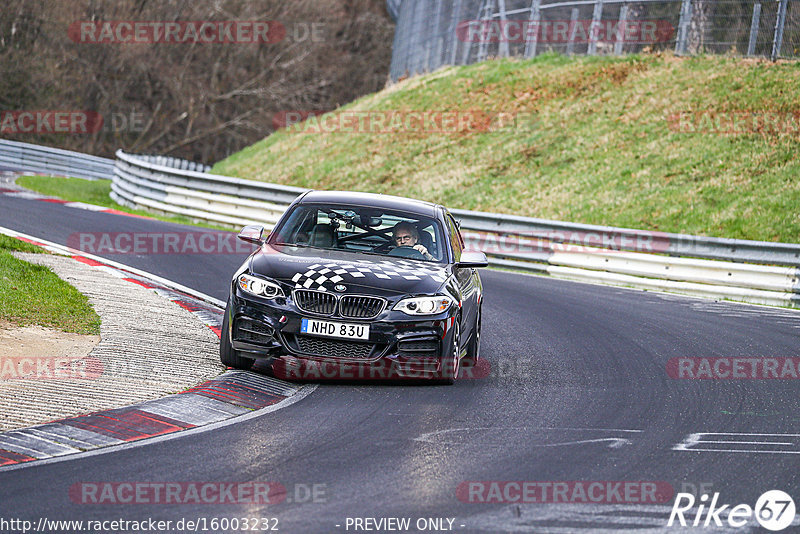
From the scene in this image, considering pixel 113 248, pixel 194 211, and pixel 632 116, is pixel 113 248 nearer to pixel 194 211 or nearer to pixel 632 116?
pixel 194 211

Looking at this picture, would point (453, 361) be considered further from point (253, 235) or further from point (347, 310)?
point (253, 235)

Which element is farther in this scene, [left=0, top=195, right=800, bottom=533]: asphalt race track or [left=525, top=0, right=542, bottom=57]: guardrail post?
[left=525, top=0, right=542, bottom=57]: guardrail post

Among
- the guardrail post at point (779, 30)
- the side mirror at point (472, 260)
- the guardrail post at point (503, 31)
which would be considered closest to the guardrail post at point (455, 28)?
the guardrail post at point (503, 31)

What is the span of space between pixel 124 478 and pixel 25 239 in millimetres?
11573

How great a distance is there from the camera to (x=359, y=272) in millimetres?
8781

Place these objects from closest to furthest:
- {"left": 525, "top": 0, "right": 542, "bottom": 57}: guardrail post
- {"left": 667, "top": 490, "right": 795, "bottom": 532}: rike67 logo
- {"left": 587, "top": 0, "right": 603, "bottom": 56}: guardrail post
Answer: {"left": 667, "top": 490, "right": 795, "bottom": 532}: rike67 logo → {"left": 587, "top": 0, "right": 603, "bottom": 56}: guardrail post → {"left": 525, "top": 0, "right": 542, "bottom": 57}: guardrail post

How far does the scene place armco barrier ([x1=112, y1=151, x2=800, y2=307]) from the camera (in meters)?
17.5

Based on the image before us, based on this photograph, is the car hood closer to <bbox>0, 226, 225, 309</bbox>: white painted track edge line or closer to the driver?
the driver

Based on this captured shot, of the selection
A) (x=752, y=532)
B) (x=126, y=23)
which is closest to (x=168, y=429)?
(x=752, y=532)

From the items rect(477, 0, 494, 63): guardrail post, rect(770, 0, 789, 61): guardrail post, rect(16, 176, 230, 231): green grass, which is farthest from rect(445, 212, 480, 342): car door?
rect(477, 0, 494, 63): guardrail post

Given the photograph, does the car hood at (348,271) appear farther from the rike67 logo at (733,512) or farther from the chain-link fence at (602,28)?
the chain-link fence at (602,28)

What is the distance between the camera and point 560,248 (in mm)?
19844

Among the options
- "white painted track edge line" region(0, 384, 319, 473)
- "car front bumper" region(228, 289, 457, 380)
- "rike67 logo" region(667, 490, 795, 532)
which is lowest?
"white painted track edge line" region(0, 384, 319, 473)

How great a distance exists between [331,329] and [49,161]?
3291cm
